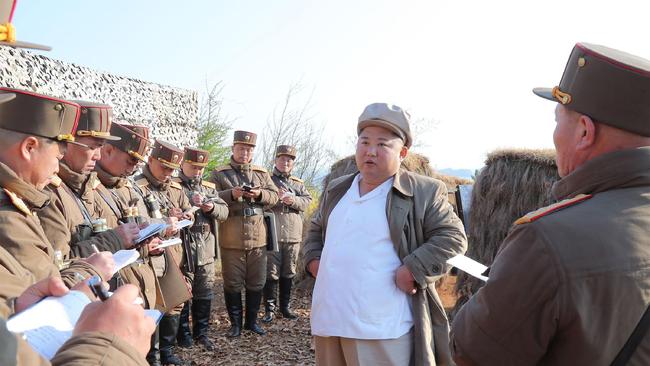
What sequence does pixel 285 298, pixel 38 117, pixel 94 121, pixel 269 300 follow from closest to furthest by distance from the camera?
pixel 38 117 < pixel 94 121 < pixel 269 300 < pixel 285 298

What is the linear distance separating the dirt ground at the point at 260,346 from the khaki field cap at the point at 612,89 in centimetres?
534

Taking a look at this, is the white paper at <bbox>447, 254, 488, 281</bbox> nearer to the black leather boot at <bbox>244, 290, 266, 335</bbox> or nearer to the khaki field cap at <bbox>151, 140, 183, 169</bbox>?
the khaki field cap at <bbox>151, 140, 183, 169</bbox>

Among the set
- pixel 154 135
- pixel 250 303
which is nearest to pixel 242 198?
pixel 250 303

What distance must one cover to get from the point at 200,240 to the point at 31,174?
4188mm

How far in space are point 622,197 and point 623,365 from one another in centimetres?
49

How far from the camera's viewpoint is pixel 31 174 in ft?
8.77

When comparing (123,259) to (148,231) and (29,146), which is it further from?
(148,231)

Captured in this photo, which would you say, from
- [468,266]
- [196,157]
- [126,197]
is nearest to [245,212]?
[196,157]

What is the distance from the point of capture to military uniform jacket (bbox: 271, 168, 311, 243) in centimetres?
852

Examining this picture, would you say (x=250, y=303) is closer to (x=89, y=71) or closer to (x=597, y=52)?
(x=89, y=71)

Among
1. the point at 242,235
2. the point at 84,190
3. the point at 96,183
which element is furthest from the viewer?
the point at 242,235

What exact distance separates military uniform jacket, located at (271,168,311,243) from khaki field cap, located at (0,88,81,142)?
5581mm

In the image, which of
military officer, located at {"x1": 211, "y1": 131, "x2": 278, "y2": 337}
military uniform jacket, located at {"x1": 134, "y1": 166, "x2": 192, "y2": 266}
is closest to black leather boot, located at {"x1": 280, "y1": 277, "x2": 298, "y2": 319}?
military officer, located at {"x1": 211, "y1": 131, "x2": 278, "y2": 337}

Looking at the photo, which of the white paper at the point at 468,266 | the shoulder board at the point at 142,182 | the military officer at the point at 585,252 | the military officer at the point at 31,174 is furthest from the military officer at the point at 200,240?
the military officer at the point at 585,252
